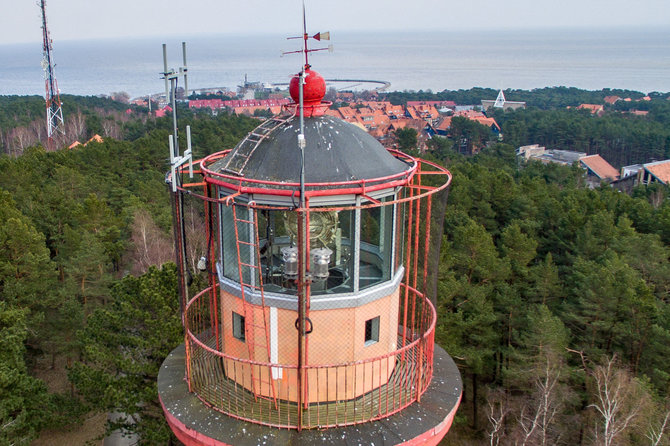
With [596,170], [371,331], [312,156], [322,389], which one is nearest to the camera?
[312,156]

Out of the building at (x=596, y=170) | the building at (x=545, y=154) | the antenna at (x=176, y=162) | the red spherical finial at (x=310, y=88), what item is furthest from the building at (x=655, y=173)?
the antenna at (x=176, y=162)

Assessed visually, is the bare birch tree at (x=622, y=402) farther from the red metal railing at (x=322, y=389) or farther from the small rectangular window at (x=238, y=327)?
the small rectangular window at (x=238, y=327)

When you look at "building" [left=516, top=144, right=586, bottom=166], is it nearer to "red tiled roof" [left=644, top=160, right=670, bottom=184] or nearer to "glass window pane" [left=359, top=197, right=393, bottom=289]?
"red tiled roof" [left=644, top=160, right=670, bottom=184]

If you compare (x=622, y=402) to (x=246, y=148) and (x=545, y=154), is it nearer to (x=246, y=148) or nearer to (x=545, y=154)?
(x=246, y=148)

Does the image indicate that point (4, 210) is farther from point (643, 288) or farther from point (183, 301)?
point (643, 288)

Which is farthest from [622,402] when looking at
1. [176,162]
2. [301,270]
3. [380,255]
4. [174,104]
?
[174,104]

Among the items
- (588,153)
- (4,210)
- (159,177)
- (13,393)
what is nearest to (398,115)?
(588,153)
